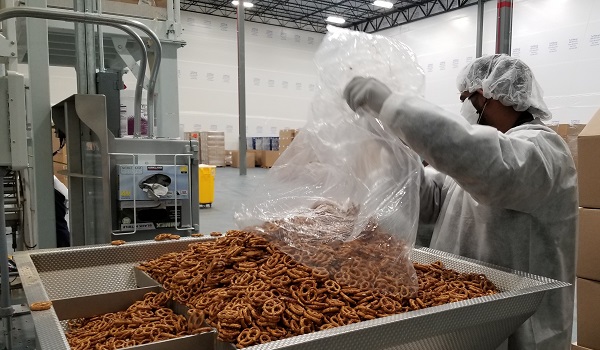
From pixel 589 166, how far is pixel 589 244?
0.48 meters

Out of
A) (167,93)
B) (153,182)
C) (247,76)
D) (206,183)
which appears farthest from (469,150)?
(247,76)

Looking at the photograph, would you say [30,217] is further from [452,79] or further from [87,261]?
[452,79]

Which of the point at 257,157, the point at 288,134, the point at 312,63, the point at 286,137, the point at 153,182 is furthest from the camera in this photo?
the point at 257,157

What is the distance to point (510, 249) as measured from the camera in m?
1.76

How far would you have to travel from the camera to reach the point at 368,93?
4.96 ft

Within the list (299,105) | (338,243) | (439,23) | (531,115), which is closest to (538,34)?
(439,23)

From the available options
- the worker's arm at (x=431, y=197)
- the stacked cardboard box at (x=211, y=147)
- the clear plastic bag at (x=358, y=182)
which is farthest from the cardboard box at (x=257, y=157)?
the clear plastic bag at (x=358, y=182)

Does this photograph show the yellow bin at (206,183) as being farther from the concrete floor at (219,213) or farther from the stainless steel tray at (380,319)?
the stainless steel tray at (380,319)

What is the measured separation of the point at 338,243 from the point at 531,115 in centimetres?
106

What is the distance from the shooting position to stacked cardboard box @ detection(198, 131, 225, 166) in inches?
637

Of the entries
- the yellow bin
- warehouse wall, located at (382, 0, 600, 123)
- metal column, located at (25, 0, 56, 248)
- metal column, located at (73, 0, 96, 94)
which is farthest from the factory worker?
warehouse wall, located at (382, 0, 600, 123)

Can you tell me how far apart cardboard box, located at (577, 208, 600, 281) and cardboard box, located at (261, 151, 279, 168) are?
13.5 m

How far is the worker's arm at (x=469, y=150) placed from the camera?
1399 millimetres

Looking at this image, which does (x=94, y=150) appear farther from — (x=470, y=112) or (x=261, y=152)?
(x=261, y=152)
